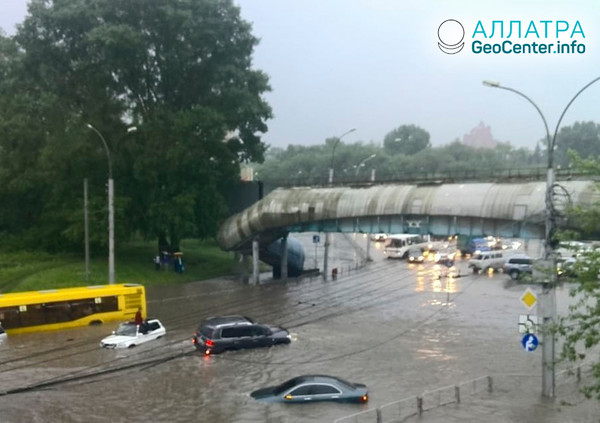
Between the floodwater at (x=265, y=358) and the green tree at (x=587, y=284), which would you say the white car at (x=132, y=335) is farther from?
the green tree at (x=587, y=284)

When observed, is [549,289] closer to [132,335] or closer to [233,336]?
[233,336]

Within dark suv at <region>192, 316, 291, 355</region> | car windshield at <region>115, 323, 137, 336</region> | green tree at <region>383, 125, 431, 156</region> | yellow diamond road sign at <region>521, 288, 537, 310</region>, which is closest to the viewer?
A: yellow diamond road sign at <region>521, 288, 537, 310</region>

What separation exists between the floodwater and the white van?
480 inches

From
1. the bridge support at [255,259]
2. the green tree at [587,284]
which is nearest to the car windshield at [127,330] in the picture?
the green tree at [587,284]

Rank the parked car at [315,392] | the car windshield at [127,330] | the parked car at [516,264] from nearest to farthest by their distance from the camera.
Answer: the parked car at [315,392], the car windshield at [127,330], the parked car at [516,264]

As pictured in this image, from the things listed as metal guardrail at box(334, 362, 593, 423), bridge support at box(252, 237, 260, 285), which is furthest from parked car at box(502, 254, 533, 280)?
metal guardrail at box(334, 362, 593, 423)

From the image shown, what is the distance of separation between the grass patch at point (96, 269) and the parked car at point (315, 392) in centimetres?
2704

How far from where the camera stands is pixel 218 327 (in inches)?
1141

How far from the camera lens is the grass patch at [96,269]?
149 ft

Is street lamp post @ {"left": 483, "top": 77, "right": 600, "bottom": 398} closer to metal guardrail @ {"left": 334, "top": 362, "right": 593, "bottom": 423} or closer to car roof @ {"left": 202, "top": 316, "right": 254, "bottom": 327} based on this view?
metal guardrail @ {"left": 334, "top": 362, "right": 593, "bottom": 423}

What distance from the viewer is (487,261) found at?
201 ft

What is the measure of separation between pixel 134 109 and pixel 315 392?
38180 mm

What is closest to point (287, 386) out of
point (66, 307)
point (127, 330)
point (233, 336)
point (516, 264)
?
point (233, 336)

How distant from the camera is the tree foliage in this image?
168 feet
